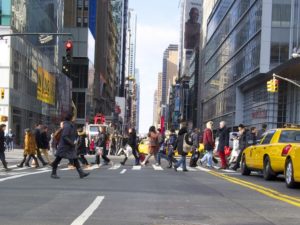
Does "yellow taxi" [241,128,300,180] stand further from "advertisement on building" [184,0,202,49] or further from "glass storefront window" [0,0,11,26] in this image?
"advertisement on building" [184,0,202,49]

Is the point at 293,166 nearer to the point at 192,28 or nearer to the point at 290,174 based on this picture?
the point at 290,174

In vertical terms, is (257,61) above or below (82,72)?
below

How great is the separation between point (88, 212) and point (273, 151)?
865cm

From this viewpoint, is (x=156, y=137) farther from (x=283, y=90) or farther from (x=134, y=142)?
(x=283, y=90)

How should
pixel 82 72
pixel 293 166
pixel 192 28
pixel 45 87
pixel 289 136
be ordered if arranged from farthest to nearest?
pixel 192 28 < pixel 82 72 < pixel 45 87 < pixel 289 136 < pixel 293 166

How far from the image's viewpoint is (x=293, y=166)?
1414 centimetres

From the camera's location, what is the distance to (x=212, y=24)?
98875 mm

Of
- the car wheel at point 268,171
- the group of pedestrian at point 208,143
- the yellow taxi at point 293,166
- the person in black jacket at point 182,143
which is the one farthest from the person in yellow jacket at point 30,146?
the yellow taxi at point 293,166

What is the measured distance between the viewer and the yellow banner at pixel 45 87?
55537 millimetres

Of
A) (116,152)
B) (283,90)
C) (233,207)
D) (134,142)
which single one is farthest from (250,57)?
(233,207)

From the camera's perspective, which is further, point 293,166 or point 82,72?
point 82,72

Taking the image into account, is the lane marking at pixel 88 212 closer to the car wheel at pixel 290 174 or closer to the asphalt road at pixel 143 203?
the asphalt road at pixel 143 203

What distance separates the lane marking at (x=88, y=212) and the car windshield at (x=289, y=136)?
7.62 metres

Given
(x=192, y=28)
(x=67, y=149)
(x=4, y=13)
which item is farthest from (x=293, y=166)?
(x=192, y=28)
